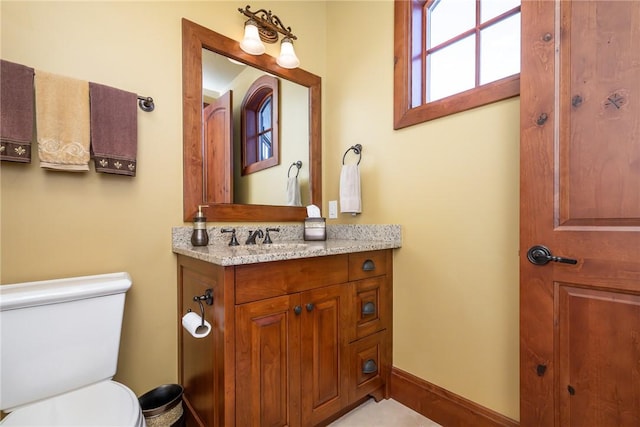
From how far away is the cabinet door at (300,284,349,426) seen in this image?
1.25 meters

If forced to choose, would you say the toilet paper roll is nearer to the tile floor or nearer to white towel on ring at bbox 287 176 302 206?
the tile floor

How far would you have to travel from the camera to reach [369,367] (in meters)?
1.53

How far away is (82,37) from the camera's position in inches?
49.5

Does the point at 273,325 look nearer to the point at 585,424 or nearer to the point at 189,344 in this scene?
the point at 189,344

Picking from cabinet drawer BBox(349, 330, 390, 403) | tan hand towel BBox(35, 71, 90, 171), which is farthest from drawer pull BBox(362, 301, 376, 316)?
tan hand towel BBox(35, 71, 90, 171)

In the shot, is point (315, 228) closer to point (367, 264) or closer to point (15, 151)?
point (367, 264)

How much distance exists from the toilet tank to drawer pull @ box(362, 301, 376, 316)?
1107 mm

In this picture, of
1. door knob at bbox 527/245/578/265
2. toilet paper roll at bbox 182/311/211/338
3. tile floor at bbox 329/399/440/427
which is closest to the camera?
door knob at bbox 527/245/578/265

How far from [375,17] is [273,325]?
189 cm

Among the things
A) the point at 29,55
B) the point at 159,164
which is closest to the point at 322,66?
the point at 159,164

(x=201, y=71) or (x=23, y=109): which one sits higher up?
(x=201, y=71)

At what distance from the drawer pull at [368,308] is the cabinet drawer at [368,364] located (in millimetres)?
130

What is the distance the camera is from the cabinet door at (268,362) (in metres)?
1.08

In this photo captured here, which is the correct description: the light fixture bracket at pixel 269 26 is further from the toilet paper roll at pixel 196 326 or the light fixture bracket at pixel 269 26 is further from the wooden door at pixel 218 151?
the toilet paper roll at pixel 196 326
